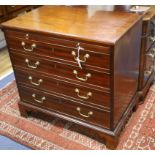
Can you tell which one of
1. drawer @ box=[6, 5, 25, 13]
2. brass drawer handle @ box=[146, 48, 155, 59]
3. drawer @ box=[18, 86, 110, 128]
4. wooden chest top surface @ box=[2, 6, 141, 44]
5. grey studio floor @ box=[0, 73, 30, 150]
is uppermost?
wooden chest top surface @ box=[2, 6, 141, 44]

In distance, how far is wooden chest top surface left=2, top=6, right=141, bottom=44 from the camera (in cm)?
122

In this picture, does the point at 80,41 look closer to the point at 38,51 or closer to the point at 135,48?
the point at 38,51

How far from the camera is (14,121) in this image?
1.73 metres

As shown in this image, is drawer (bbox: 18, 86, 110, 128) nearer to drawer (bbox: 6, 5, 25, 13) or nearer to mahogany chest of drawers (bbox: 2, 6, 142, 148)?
mahogany chest of drawers (bbox: 2, 6, 142, 148)

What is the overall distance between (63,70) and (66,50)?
0.13 m

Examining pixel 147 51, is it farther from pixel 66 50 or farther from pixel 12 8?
pixel 12 8

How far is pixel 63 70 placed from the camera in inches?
A: 54.4

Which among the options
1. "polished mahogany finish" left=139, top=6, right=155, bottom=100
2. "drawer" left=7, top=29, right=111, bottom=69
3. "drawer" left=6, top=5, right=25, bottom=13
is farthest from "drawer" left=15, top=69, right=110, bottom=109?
"drawer" left=6, top=5, right=25, bottom=13

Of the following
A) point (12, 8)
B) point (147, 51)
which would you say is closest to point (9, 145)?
point (147, 51)

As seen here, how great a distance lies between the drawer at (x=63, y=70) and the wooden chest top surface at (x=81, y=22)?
0.19 meters

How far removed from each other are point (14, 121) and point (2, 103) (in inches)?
10.9

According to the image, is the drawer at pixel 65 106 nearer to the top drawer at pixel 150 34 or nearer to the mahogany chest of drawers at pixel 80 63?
the mahogany chest of drawers at pixel 80 63

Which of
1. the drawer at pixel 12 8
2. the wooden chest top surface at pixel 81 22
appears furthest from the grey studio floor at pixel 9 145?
the drawer at pixel 12 8
